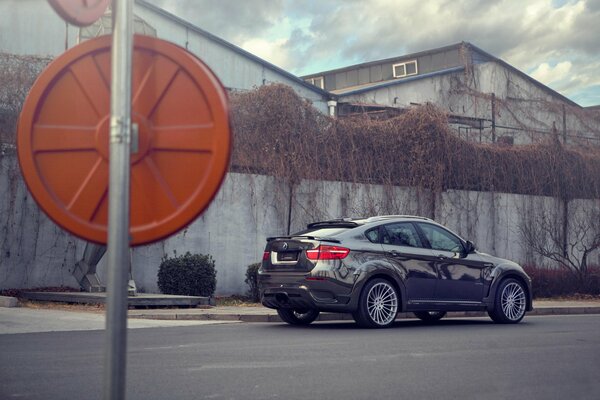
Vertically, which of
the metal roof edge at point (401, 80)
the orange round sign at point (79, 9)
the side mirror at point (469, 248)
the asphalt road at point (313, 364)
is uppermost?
the metal roof edge at point (401, 80)

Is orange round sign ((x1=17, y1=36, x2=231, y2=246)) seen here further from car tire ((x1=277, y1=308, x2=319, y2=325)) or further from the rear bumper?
car tire ((x1=277, y1=308, x2=319, y2=325))

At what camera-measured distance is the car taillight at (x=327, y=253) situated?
39.3ft

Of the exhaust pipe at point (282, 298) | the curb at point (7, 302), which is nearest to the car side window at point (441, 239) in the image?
the exhaust pipe at point (282, 298)

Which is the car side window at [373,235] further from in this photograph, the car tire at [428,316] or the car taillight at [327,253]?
the car tire at [428,316]

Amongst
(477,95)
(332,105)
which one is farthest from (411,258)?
(477,95)

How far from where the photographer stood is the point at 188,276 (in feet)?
55.7

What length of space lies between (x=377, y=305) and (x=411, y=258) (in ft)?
3.32

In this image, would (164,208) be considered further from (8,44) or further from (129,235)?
(8,44)

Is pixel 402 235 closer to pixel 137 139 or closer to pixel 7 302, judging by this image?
pixel 7 302

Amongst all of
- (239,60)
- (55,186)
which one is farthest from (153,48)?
(239,60)

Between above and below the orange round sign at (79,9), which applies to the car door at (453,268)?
below

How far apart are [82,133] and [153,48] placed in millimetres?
362

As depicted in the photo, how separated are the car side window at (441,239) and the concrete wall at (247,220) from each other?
385 centimetres

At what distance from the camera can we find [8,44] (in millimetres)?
26484
